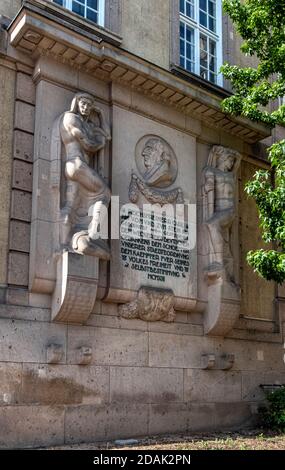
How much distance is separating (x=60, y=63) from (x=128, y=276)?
4.18 meters

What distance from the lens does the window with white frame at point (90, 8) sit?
13281 mm

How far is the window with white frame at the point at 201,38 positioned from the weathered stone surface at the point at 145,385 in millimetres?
7194

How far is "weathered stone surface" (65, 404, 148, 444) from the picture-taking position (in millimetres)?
10969

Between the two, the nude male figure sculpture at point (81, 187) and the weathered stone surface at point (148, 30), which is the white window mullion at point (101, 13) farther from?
the nude male figure sculpture at point (81, 187)

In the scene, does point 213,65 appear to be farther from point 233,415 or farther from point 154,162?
point 233,415

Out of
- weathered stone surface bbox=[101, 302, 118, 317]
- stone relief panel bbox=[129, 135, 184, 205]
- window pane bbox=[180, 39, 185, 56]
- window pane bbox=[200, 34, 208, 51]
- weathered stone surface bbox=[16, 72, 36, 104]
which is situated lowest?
weathered stone surface bbox=[101, 302, 118, 317]

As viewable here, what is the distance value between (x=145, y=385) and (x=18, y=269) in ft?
10.8

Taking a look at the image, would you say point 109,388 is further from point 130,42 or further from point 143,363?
point 130,42

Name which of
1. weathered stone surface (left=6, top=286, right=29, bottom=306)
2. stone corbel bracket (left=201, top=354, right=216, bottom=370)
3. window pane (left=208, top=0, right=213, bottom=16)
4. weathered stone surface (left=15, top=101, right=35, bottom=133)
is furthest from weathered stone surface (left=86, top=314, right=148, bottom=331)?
window pane (left=208, top=0, right=213, bottom=16)

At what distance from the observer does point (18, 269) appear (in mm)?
10992

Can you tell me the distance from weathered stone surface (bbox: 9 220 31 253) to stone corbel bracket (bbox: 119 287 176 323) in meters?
2.20

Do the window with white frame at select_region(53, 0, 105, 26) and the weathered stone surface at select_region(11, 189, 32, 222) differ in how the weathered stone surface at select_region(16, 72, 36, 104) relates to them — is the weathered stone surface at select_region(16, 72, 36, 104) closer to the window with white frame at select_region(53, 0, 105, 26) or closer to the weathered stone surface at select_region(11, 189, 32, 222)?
the weathered stone surface at select_region(11, 189, 32, 222)

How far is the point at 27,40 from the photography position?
11516 mm

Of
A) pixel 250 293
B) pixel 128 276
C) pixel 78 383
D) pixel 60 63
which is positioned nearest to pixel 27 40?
pixel 60 63
